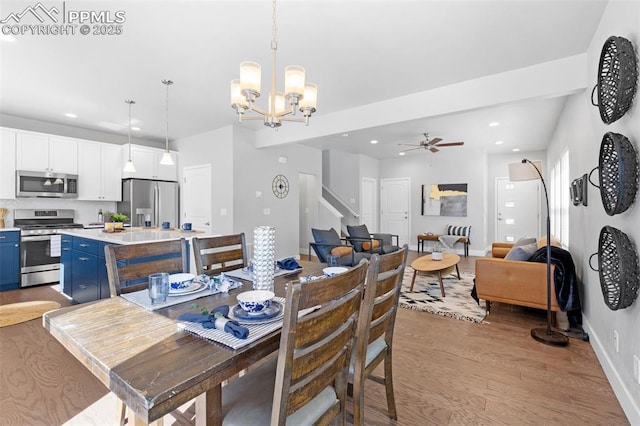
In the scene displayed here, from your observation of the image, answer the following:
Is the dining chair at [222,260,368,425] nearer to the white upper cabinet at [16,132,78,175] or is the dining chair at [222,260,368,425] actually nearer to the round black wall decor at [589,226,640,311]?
the round black wall decor at [589,226,640,311]

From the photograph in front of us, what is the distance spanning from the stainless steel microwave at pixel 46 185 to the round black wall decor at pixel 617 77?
21.7 ft

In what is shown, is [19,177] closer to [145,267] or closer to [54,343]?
[54,343]

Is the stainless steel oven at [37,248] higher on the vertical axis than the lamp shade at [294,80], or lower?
lower

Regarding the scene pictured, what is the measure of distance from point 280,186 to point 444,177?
4560 mm

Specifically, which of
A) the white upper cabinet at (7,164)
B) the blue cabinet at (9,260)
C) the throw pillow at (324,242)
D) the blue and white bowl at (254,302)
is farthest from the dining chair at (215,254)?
the white upper cabinet at (7,164)

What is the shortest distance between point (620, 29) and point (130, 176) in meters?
6.50

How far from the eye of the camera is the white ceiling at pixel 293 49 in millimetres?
2248

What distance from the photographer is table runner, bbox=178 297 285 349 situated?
1.01m

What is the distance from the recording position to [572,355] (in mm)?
2479

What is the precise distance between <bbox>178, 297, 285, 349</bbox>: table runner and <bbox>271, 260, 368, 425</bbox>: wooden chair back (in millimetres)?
178

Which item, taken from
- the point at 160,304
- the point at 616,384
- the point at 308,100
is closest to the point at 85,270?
the point at 160,304

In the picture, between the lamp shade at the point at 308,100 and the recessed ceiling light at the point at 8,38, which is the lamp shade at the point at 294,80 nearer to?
the lamp shade at the point at 308,100

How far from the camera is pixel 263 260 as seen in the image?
1.59 metres

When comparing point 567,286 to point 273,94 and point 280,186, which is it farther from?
point 280,186
